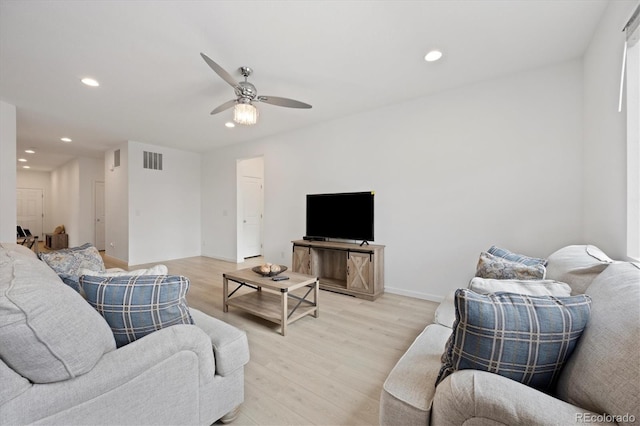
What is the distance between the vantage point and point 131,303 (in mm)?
1193

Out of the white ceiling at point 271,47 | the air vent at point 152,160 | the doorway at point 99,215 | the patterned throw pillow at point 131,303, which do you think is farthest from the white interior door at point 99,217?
the patterned throw pillow at point 131,303

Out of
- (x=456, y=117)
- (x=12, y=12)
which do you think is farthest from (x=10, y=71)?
(x=456, y=117)

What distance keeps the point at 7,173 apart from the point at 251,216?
12.7 ft

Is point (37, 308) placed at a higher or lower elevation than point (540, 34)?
lower

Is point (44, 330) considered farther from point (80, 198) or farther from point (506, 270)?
point (80, 198)

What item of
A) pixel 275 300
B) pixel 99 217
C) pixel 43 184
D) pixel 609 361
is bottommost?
pixel 275 300

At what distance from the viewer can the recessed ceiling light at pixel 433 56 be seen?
242cm

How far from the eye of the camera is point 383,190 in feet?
12.1

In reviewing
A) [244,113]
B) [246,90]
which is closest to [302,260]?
[244,113]

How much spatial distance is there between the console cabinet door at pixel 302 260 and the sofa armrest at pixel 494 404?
308cm

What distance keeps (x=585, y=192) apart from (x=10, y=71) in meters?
5.93

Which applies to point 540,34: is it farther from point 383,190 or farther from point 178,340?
point 178,340

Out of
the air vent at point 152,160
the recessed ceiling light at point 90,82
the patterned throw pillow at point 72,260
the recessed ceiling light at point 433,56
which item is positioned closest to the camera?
the patterned throw pillow at point 72,260

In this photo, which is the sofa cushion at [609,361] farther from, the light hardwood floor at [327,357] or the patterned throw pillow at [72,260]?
the patterned throw pillow at [72,260]
